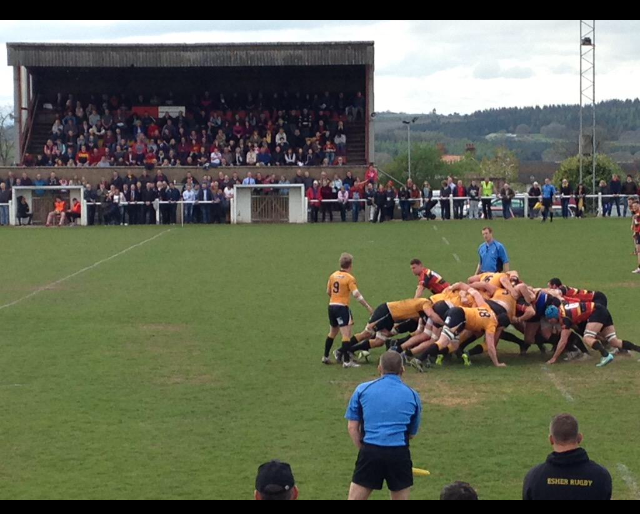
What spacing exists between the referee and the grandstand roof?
1617 inches

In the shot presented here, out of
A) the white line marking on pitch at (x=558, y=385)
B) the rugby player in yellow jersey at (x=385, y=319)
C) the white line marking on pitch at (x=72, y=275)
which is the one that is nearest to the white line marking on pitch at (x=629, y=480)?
the white line marking on pitch at (x=558, y=385)

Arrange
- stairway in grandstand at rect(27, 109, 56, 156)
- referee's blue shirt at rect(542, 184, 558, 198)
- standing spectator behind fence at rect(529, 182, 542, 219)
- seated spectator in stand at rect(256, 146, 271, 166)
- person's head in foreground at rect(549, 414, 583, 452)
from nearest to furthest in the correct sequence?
person's head in foreground at rect(549, 414, 583, 452) < referee's blue shirt at rect(542, 184, 558, 198) < standing spectator behind fence at rect(529, 182, 542, 219) < seated spectator in stand at rect(256, 146, 271, 166) < stairway in grandstand at rect(27, 109, 56, 156)

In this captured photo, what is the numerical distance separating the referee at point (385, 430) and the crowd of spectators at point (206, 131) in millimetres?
37575

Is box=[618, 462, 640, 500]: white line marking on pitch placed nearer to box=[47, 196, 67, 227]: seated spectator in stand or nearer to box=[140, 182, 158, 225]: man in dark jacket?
box=[140, 182, 158, 225]: man in dark jacket

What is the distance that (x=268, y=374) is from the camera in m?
14.1

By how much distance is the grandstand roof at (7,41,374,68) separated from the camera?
156 ft

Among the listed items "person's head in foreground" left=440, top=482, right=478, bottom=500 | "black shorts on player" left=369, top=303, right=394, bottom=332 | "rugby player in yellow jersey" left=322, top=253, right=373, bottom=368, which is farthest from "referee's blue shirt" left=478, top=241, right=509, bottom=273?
"person's head in foreground" left=440, top=482, right=478, bottom=500

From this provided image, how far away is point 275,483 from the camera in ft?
16.3

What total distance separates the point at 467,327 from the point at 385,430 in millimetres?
7266

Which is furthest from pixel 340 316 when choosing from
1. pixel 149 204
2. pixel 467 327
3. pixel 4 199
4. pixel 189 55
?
pixel 189 55

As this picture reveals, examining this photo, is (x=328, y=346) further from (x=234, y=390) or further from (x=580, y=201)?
(x=580, y=201)

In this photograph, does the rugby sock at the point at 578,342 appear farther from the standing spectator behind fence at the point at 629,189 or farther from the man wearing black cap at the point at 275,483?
the standing spectator behind fence at the point at 629,189
